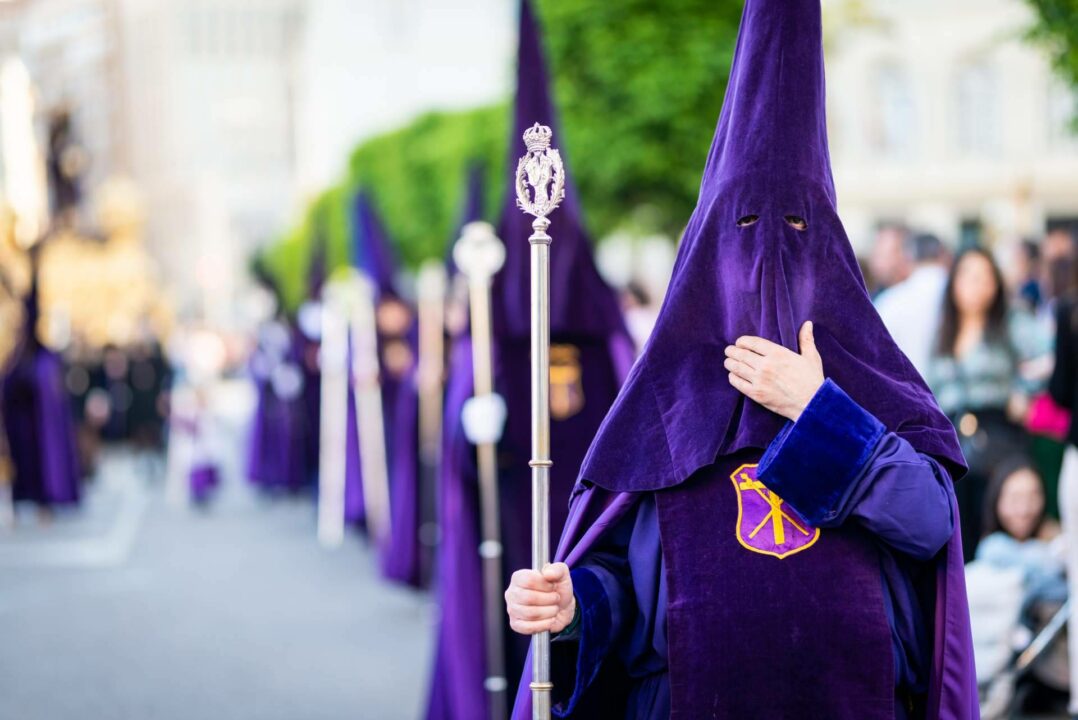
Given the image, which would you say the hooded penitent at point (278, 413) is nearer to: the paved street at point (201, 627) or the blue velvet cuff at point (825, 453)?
the paved street at point (201, 627)

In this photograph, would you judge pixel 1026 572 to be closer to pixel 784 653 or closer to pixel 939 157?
pixel 784 653

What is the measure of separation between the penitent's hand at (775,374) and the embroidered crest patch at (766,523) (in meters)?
0.16

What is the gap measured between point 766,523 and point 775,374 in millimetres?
308

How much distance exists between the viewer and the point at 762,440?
262 cm

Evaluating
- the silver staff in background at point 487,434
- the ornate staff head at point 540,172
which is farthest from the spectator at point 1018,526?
the ornate staff head at point 540,172

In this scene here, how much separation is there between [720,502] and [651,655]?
39cm

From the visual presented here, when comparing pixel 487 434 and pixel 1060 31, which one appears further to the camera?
pixel 1060 31

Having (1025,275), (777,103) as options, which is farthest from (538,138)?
(1025,275)

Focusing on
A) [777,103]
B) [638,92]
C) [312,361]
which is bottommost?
[312,361]

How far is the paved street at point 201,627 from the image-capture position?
664 centimetres

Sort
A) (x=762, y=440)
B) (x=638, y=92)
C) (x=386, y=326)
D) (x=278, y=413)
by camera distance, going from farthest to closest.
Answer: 1. (x=638, y=92)
2. (x=278, y=413)
3. (x=386, y=326)
4. (x=762, y=440)

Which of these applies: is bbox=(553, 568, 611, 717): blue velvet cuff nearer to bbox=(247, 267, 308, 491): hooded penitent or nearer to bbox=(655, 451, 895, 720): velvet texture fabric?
bbox=(655, 451, 895, 720): velvet texture fabric

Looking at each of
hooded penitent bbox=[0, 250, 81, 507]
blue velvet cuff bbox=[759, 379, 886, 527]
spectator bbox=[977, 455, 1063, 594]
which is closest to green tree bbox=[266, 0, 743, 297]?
hooded penitent bbox=[0, 250, 81, 507]

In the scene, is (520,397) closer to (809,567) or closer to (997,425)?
(997,425)
